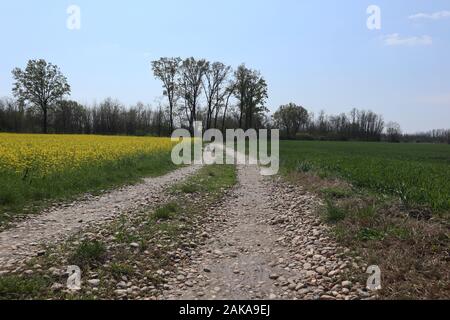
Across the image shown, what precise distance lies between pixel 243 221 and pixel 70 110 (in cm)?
8634

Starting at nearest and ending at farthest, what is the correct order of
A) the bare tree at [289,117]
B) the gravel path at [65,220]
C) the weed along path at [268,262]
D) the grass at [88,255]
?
the weed along path at [268,262] → the grass at [88,255] → the gravel path at [65,220] → the bare tree at [289,117]

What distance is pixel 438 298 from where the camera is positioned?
5.15 m

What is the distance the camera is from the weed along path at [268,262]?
6.03 meters

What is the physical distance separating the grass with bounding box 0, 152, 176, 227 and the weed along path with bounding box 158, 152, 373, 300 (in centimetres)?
526

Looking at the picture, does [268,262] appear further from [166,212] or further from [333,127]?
[333,127]

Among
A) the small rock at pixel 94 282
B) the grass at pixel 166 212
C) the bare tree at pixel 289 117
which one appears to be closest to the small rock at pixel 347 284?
the small rock at pixel 94 282

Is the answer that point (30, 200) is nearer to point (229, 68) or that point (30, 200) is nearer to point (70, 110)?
point (229, 68)

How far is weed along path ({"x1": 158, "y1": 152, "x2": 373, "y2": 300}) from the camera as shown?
6.03 m


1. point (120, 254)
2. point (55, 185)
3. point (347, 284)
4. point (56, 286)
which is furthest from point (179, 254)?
point (55, 185)

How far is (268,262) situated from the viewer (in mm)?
7492

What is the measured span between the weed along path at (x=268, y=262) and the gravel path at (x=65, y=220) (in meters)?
2.86

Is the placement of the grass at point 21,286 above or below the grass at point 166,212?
below

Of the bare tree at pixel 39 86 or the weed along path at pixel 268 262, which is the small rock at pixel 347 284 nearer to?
the weed along path at pixel 268 262
